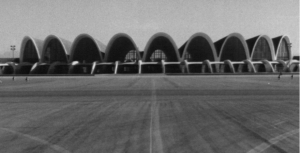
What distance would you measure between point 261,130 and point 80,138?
596cm

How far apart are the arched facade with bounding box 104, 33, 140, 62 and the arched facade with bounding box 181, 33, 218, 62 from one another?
15800 mm

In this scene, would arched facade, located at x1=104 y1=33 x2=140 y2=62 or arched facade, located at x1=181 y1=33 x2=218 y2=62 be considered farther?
arched facade, located at x1=104 y1=33 x2=140 y2=62

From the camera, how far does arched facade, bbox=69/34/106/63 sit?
54047 millimetres

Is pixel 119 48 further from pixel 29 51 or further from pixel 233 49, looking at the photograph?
pixel 233 49

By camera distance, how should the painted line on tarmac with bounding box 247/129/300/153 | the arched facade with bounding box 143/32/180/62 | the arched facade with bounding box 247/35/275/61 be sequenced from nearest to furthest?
the painted line on tarmac with bounding box 247/129/300/153 → the arched facade with bounding box 143/32/180/62 → the arched facade with bounding box 247/35/275/61

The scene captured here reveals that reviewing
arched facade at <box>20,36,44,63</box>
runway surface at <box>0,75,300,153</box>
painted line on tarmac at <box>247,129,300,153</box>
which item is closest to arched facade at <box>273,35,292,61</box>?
runway surface at <box>0,75,300,153</box>

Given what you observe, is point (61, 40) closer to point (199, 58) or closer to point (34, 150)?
point (199, 58)

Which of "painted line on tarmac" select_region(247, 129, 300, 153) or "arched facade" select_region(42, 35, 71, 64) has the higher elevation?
"arched facade" select_region(42, 35, 71, 64)

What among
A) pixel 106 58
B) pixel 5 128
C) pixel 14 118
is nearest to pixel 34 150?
pixel 5 128

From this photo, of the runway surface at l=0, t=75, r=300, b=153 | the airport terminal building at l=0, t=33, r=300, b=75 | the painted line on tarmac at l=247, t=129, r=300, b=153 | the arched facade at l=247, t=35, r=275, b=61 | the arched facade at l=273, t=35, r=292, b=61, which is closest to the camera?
the painted line on tarmac at l=247, t=129, r=300, b=153

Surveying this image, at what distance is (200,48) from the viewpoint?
5866cm

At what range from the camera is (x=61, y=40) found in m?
55.0

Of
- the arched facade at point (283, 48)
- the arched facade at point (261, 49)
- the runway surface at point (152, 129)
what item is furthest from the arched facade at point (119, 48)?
the runway surface at point (152, 129)

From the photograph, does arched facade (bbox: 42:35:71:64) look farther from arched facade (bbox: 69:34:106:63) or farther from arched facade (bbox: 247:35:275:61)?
arched facade (bbox: 247:35:275:61)
